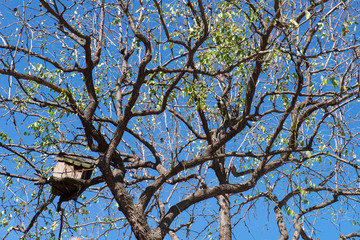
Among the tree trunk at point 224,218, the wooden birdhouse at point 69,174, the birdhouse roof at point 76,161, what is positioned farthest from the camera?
the tree trunk at point 224,218

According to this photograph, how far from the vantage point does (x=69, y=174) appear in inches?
251

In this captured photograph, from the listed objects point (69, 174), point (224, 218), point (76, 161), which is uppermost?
point (76, 161)

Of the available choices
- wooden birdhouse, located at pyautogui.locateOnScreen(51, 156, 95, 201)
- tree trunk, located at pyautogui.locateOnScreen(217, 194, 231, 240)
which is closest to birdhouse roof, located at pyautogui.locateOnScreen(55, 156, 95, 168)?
wooden birdhouse, located at pyautogui.locateOnScreen(51, 156, 95, 201)

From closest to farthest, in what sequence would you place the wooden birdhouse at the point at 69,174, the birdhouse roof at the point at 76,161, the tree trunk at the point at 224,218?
the wooden birdhouse at the point at 69,174 → the birdhouse roof at the point at 76,161 → the tree trunk at the point at 224,218

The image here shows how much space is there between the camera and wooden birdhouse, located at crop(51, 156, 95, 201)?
6215 millimetres

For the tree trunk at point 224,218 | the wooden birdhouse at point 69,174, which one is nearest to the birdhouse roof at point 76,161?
the wooden birdhouse at point 69,174

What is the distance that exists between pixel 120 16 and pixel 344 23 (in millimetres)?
3871

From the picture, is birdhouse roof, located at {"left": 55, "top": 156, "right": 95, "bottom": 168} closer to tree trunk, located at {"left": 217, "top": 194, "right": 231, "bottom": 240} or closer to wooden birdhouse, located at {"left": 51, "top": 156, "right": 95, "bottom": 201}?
wooden birdhouse, located at {"left": 51, "top": 156, "right": 95, "bottom": 201}

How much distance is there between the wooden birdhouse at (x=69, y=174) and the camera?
6.21 m

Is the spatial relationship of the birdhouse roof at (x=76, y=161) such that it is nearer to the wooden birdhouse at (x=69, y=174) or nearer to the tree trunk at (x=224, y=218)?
the wooden birdhouse at (x=69, y=174)

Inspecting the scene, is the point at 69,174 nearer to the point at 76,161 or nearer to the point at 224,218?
the point at 76,161

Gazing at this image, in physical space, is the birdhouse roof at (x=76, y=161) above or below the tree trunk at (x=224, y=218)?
above

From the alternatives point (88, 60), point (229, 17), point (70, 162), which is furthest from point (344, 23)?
point (70, 162)

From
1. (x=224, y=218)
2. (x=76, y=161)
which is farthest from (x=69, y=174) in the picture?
(x=224, y=218)
